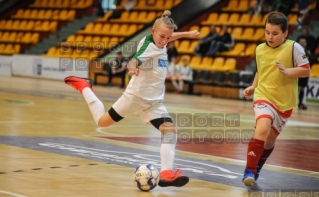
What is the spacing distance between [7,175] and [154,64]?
2.02 meters

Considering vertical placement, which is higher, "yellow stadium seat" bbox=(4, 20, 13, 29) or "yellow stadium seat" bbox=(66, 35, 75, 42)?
"yellow stadium seat" bbox=(4, 20, 13, 29)

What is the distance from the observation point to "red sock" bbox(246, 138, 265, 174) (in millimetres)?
8203

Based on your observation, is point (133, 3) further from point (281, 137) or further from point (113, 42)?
point (281, 137)

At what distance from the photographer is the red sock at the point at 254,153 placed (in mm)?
8203

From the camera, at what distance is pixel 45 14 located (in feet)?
132

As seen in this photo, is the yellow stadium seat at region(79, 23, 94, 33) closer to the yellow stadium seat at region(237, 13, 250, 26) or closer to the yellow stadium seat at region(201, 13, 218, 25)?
the yellow stadium seat at region(201, 13, 218, 25)

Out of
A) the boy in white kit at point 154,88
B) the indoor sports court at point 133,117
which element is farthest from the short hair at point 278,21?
the boy in white kit at point 154,88

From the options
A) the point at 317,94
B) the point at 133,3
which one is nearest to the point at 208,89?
the point at 317,94

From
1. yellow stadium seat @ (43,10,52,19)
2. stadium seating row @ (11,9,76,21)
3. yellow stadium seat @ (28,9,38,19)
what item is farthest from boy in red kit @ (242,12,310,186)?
yellow stadium seat @ (28,9,38,19)

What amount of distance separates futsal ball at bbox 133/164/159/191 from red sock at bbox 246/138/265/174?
1161 mm

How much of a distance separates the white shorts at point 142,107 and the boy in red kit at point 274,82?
1.06 meters

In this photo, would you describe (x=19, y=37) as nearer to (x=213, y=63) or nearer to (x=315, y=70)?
(x=213, y=63)

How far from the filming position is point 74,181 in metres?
7.93

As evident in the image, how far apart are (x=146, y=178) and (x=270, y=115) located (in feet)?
5.47
